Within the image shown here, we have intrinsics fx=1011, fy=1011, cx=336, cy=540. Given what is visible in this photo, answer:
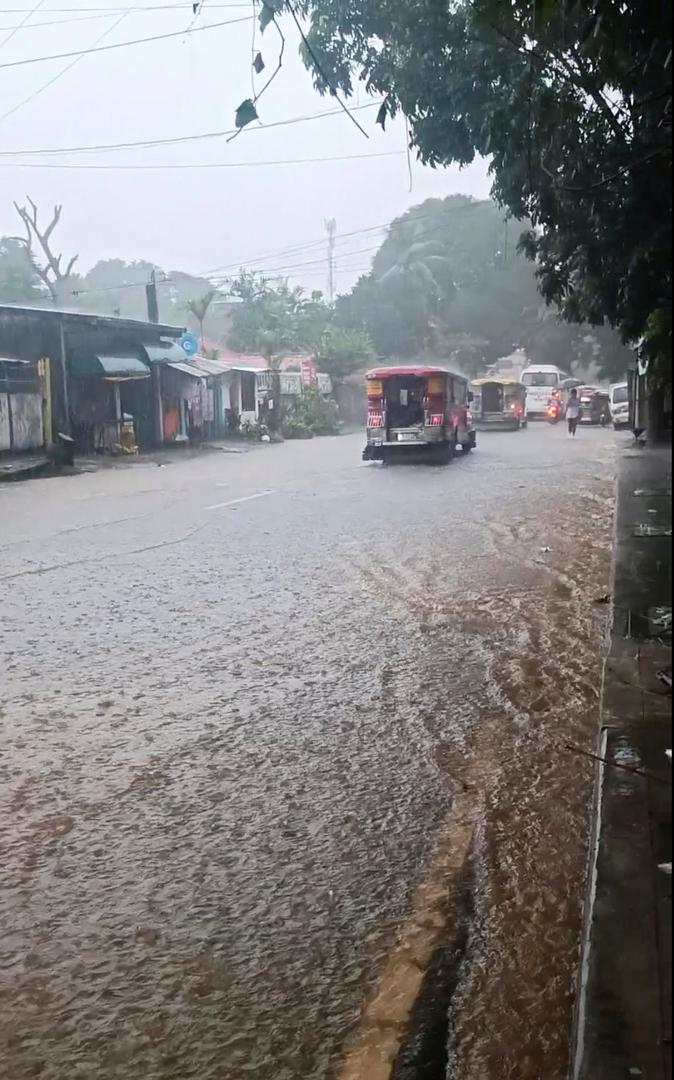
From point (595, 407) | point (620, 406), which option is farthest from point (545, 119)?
point (595, 407)

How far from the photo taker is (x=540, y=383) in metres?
46.1

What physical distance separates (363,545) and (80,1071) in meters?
8.79

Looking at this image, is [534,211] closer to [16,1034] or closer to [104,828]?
[104,828]

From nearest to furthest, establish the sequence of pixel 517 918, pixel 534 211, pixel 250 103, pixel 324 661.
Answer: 1. pixel 517 918
2. pixel 250 103
3. pixel 324 661
4. pixel 534 211

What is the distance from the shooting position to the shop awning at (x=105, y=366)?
26.1m

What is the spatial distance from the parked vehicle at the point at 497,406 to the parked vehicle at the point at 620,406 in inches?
150

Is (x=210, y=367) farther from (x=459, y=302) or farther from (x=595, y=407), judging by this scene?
(x=459, y=302)

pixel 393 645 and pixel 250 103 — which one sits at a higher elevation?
pixel 250 103

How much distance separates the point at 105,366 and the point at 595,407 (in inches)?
950

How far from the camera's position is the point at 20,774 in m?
4.50

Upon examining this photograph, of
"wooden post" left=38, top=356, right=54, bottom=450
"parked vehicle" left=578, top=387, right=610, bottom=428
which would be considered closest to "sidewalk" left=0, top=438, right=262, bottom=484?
"wooden post" left=38, top=356, right=54, bottom=450

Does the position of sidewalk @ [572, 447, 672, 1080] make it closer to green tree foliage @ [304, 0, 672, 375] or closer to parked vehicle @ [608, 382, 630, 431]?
green tree foliage @ [304, 0, 672, 375]

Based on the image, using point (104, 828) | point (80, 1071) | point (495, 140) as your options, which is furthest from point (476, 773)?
point (495, 140)

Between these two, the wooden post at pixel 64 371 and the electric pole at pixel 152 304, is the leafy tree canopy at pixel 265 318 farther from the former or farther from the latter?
the wooden post at pixel 64 371
